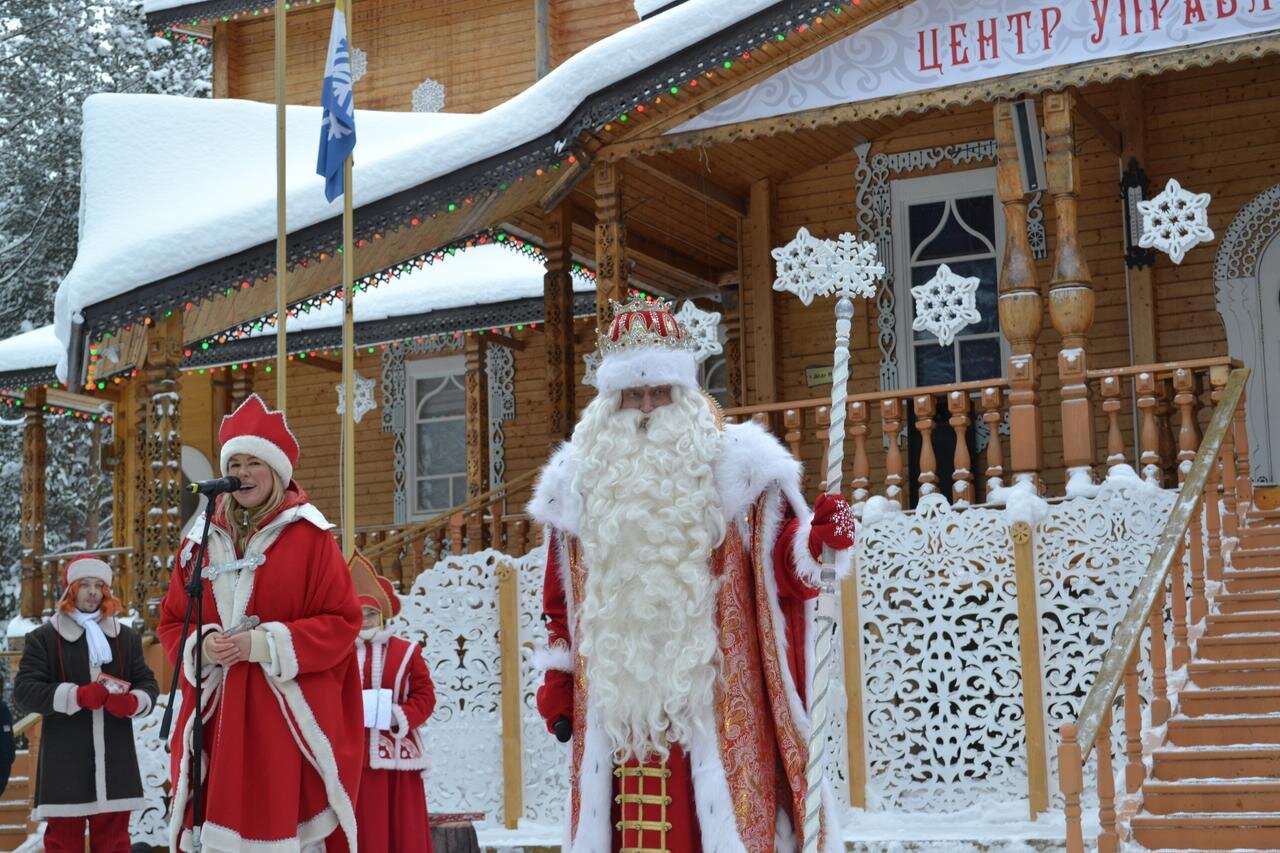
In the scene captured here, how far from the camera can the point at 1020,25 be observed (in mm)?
10352

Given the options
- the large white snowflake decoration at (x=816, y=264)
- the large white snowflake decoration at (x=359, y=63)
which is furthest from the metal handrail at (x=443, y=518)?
the large white snowflake decoration at (x=359, y=63)

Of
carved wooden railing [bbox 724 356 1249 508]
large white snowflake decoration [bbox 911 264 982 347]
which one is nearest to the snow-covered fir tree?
carved wooden railing [bbox 724 356 1249 508]

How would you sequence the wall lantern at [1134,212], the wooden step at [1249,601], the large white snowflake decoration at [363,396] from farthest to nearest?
the large white snowflake decoration at [363,396]
the wall lantern at [1134,212]
the wooden step at [1249,601]

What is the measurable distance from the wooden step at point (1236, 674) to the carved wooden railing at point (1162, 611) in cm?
13

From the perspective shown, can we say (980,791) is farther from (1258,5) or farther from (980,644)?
(1258,5)

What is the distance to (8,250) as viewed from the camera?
2538 cm

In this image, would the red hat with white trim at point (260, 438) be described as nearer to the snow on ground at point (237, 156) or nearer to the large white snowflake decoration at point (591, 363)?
the large white snowflake decoration at point (591, 363)

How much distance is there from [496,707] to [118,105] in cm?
591

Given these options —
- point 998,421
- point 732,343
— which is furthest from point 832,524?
point 732,343

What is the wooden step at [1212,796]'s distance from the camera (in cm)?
729

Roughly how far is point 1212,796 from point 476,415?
9.98m

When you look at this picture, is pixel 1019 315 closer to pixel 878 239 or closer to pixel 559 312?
pixel 878 239

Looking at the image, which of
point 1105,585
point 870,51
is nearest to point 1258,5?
point 870,51

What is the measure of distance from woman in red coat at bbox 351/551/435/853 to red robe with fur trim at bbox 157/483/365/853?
1585 mm
